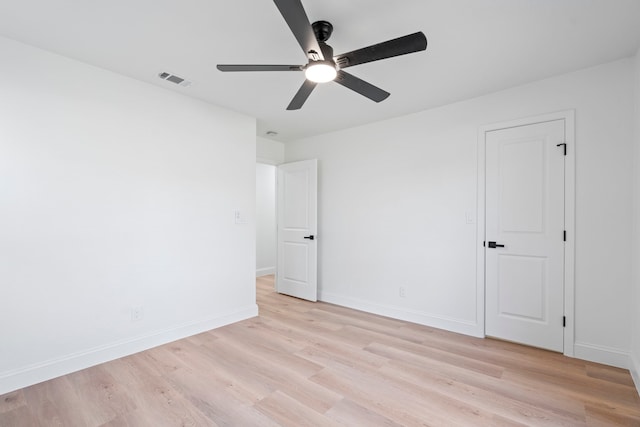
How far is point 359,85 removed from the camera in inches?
85.6

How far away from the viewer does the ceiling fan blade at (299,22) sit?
141 centimetres

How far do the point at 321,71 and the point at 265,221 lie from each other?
491 centimetres

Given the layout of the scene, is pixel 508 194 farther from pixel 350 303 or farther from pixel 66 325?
pixel 66 325

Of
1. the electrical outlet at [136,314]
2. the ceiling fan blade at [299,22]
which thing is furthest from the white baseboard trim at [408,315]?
the ceiling fan blade at [299,22]

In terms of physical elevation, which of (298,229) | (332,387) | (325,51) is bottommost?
(332,387)

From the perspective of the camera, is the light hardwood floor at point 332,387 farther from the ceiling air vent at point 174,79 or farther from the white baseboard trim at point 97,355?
the ceiling air vent at point 174,79

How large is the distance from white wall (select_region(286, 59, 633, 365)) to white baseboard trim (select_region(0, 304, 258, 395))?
1883 mm

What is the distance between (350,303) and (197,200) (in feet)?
7.87

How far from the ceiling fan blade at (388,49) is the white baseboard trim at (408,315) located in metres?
2.79

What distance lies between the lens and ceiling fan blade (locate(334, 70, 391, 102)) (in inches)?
81.9

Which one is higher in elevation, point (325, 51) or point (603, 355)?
point (325, 51)

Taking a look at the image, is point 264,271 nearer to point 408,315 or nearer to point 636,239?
point 408,315

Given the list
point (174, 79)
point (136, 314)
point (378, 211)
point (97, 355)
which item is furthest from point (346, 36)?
point (97, 355)

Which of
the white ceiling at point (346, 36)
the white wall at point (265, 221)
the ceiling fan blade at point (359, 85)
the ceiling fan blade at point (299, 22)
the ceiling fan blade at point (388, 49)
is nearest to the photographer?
the ceiling fan blade at point (299, 22)
